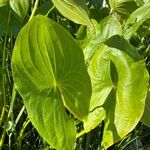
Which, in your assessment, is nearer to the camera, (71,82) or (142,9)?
(71,82)

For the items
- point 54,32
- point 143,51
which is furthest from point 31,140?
point 54,32

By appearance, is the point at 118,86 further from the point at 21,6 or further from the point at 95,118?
the point at 21,6

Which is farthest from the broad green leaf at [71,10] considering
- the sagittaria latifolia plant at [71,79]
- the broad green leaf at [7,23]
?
the broad green leaf at [7,23]

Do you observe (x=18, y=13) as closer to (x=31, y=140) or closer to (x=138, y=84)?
(x=138, y=84)

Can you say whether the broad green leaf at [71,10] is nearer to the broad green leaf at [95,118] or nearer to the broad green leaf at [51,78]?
the broad green leaf at [51,78]

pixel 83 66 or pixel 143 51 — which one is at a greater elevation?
pixel 83 66

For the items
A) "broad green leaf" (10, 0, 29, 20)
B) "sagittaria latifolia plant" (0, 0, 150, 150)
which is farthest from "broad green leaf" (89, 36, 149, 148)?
"broad green leaf" (10, 0, 29, 20)

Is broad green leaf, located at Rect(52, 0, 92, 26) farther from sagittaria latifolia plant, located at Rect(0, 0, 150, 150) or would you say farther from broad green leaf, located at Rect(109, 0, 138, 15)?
broad green leaf, located at Rect(109, 0, 138, 15)
